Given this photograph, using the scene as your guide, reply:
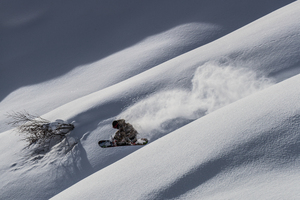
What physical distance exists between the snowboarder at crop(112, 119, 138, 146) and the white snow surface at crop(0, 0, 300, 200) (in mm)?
99

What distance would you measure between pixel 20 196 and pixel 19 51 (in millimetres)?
5737

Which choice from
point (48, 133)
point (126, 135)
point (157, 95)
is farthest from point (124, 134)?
point (48, 133)

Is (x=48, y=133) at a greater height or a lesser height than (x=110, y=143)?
greater

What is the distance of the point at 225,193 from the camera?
2.07m

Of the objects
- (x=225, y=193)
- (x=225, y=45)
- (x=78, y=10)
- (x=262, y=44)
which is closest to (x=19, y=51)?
(x=78, y=10)

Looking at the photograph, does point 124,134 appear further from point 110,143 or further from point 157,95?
point 157,95

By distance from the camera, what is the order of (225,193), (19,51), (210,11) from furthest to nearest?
(19,51)
(210,11)
(225,193)

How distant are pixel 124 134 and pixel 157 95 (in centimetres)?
88

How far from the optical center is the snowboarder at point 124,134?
3.77 metres

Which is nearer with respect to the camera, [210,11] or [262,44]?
[262,44]

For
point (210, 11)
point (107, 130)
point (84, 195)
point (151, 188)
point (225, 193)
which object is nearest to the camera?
point (225, 193)

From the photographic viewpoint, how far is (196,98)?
150 inches

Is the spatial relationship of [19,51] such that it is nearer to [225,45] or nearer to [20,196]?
[20,196]

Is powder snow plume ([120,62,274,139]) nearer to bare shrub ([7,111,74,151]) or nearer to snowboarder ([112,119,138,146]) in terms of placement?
snowboarder ([112,119,138,146])
